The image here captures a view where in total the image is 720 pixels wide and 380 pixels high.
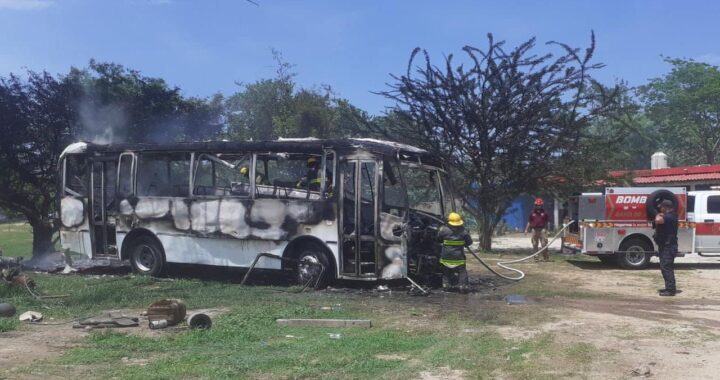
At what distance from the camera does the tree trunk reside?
18891mm

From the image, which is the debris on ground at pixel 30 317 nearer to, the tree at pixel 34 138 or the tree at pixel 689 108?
the tree at pixel 34 138

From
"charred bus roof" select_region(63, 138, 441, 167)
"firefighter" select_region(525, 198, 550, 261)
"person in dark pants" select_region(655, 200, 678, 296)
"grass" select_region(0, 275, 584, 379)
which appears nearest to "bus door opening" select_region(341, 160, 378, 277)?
"charred bus roof" select_region(63, 138, 441, 167)

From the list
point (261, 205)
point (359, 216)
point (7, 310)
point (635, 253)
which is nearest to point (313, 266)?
point (359, 216)

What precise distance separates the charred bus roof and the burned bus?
2 cm

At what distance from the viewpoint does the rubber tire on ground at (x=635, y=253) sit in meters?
15.5

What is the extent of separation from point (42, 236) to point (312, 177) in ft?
36.2

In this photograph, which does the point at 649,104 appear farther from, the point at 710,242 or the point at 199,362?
the point at 199,362

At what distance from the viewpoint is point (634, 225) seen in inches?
606

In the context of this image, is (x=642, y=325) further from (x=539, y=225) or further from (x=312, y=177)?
(x=539, y=225)

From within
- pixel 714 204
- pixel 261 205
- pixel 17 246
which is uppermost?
pixel 714 204

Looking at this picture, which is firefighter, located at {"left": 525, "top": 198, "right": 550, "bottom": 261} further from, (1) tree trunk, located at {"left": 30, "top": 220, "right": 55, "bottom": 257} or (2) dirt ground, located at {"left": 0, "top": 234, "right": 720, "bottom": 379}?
(1) tree trunk, located at {"left": 30, "top": 220, "right": 55, "bottom": 257}

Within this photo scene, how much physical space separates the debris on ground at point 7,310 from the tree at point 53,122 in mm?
9913

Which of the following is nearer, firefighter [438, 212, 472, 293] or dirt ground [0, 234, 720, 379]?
dirt ground [0, 234, 720, 379]

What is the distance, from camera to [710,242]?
51.4 feet
